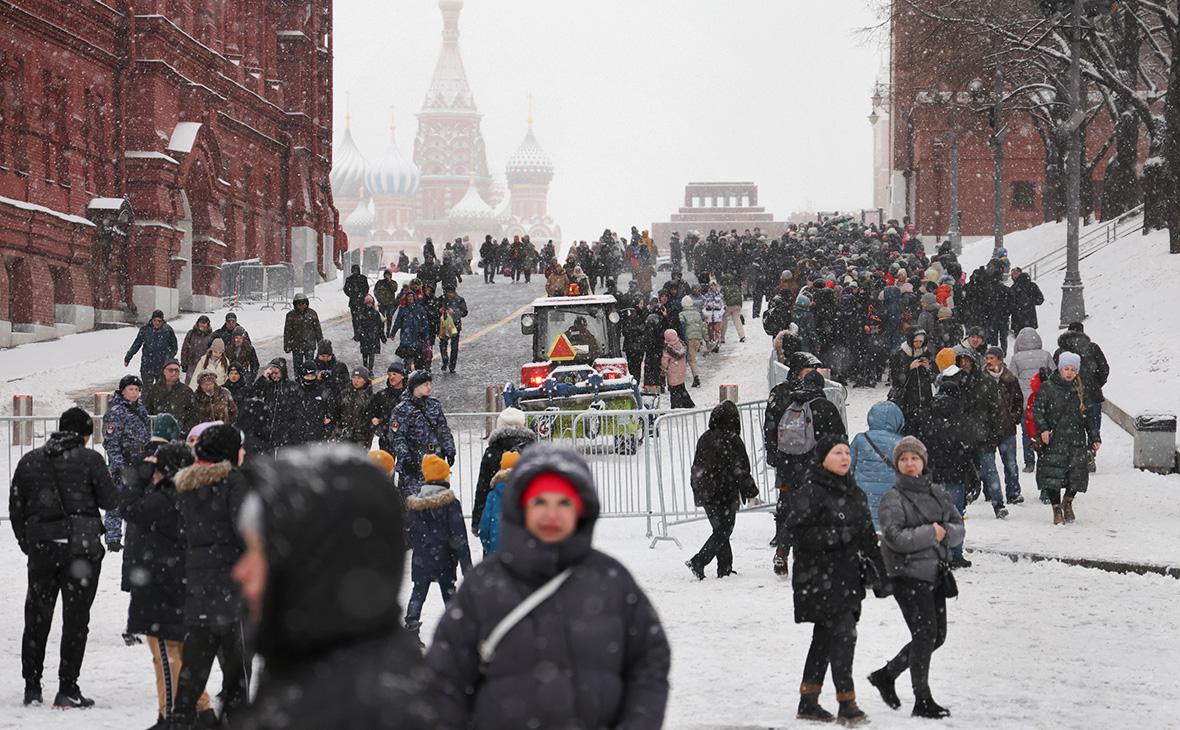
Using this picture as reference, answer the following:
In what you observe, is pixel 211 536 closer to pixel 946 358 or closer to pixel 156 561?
pixel 156 561

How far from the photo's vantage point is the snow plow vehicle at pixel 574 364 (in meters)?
23.4

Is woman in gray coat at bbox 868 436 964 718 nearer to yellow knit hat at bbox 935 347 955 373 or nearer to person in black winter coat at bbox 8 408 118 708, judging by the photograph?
person in black winter coat at bbox 8 408 118 708

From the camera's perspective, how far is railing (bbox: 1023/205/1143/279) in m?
40.1

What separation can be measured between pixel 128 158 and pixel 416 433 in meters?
28.6

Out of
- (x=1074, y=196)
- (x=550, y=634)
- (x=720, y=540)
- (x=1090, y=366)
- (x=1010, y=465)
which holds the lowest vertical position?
(x=720, y=540)

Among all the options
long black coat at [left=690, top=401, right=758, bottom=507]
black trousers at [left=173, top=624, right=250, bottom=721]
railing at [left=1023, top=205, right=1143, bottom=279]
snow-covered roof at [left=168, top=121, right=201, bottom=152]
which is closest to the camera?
black trousers at [left=173, top=624, right=250, bottom=721]

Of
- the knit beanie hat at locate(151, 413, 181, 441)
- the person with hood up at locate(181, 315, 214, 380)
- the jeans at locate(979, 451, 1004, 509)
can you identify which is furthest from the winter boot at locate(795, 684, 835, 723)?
the person with hood up at locate(181, 315, 214, 380)

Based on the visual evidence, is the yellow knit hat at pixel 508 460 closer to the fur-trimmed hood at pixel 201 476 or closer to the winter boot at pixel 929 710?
the fur-trimmed hood at pixel 201 476

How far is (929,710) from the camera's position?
9.59 meters

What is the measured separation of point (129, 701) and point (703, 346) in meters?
25.2

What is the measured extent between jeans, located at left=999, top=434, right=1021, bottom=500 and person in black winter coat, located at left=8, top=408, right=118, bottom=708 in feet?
33.2

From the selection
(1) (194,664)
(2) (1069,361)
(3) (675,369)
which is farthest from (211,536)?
(3) (675,369)

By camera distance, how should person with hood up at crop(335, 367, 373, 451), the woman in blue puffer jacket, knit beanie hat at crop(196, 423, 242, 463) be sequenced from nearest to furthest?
1. knit beanie hat at crop(196, 423, 242, 463)
2. the woman in blue puffer jacket
3. person with hood up at crop(335, 367, 373, 451)

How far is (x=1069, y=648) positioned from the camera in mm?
11500
